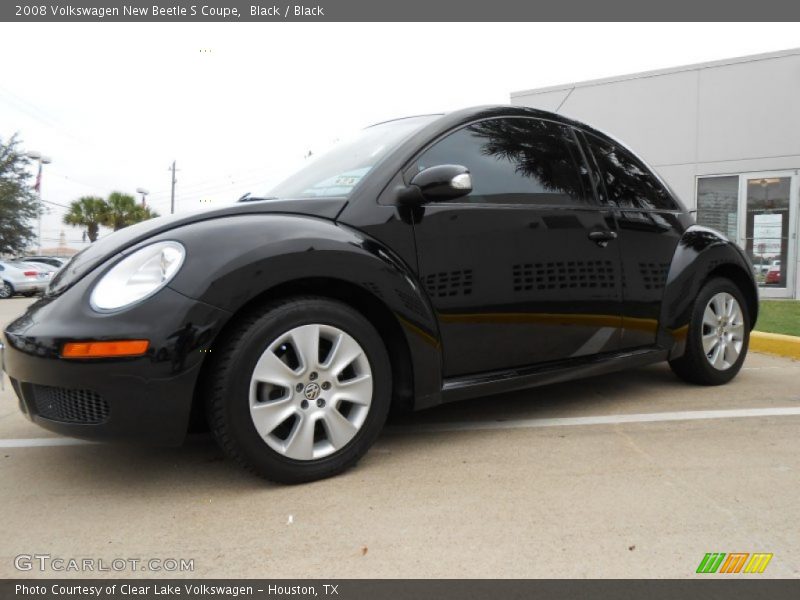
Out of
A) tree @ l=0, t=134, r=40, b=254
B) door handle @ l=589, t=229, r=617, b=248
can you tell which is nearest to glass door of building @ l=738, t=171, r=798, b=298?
door handle @ l=589, t=229, r=617, b=248

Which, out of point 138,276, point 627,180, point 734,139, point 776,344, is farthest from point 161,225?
point 734,139

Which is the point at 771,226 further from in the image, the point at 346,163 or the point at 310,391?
the point at 310,391

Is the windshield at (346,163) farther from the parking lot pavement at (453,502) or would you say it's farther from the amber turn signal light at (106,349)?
the parking lot pavement at (453,502)

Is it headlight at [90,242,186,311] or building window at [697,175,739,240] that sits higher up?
building window at [697,175,739,240]

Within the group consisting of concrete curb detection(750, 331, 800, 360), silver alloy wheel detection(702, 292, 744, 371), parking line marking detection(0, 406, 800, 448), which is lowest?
parking line marking detection(0, 406, 800, 448)

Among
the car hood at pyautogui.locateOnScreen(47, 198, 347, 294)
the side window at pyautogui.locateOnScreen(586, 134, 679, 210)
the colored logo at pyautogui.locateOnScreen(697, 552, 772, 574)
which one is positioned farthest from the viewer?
the side window at pyautogui.locateOnScreen(586, 134, 679, 210)

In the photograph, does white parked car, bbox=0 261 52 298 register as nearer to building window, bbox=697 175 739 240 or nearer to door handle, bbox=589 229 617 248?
building window, bbox=697 175 739 240

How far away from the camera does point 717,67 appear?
11.1 meters

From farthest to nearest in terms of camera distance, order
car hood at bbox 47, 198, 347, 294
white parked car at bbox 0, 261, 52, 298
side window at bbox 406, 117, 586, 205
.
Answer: white parked car at bbox 0, 261, 52, 298
side window at bbox 406, 117, 586, 205
car hood at bbox 47, 198, 347, 294

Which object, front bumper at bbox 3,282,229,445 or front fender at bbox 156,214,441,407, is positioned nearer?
front bumper at bbox 3,282,229,445

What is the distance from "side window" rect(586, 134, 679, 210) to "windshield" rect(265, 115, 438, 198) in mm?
1044

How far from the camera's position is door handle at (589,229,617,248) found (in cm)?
308

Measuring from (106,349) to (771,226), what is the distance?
11.9 m

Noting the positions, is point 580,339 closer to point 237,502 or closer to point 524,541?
point 524,541
